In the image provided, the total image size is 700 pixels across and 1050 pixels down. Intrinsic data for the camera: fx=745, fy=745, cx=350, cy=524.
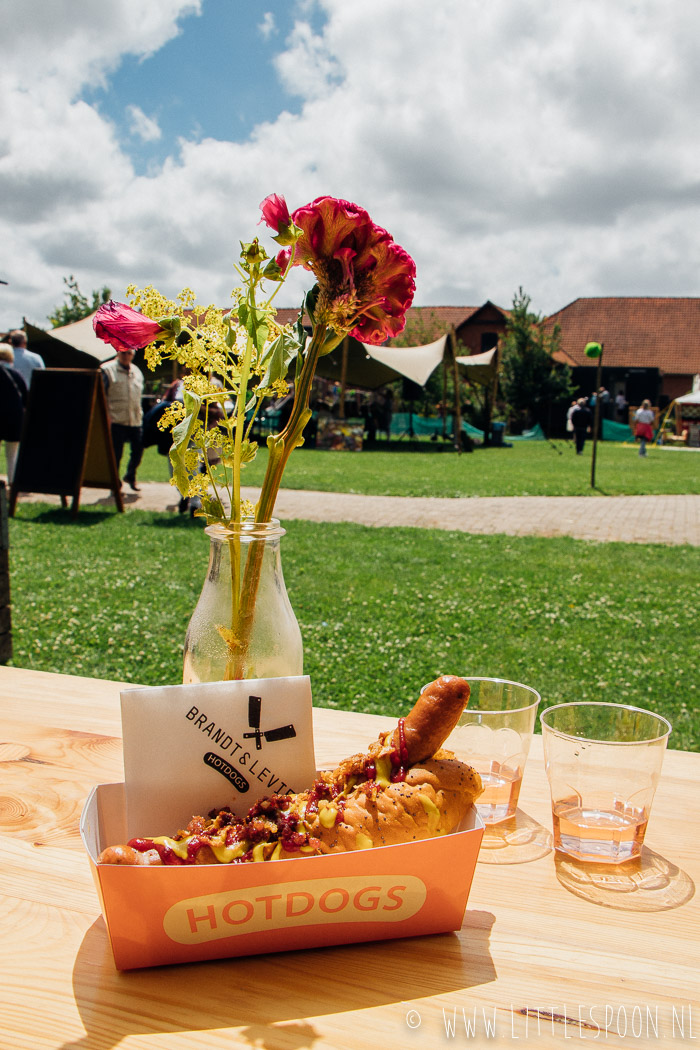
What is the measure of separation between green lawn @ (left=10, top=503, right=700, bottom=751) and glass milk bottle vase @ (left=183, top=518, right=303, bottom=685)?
2.53 metres

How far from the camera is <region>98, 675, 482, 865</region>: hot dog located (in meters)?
0.68

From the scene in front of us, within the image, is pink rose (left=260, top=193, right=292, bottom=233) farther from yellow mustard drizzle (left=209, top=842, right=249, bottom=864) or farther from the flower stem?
yellow mustard drizzle (left=209, top=842, right=249, bottom=864)

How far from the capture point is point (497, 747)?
37.4 inches

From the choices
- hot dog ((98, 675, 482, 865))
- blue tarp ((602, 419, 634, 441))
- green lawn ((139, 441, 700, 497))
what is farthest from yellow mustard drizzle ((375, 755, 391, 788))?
blue tarp ((602, 419, 634, 441))

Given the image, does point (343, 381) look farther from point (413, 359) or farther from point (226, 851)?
point (226, 851)

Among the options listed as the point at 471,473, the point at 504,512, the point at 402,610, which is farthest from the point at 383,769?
the point at 471,473

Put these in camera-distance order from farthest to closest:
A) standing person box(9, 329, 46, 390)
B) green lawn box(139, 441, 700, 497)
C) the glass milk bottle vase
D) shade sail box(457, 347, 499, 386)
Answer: shade sail box(457, 347, 499, 386), green lawn box(139, 441, 700, 497), standing person box(9, 329, 46, 390), the glass milk bottle vase

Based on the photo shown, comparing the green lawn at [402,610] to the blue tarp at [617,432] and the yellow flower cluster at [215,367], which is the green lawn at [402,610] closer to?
the yellow flower cluster at [215,367]

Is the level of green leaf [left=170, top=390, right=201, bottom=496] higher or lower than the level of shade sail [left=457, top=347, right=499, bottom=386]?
lower

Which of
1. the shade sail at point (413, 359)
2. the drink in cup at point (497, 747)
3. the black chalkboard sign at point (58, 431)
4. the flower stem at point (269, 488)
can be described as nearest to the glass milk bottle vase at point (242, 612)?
the flower stem at point (269, 488)

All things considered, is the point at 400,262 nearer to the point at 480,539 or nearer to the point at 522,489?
the point at 480,539

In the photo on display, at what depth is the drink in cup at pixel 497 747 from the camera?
0.94 m

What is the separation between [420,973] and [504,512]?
913 cm

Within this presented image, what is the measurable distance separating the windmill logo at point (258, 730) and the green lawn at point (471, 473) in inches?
308
